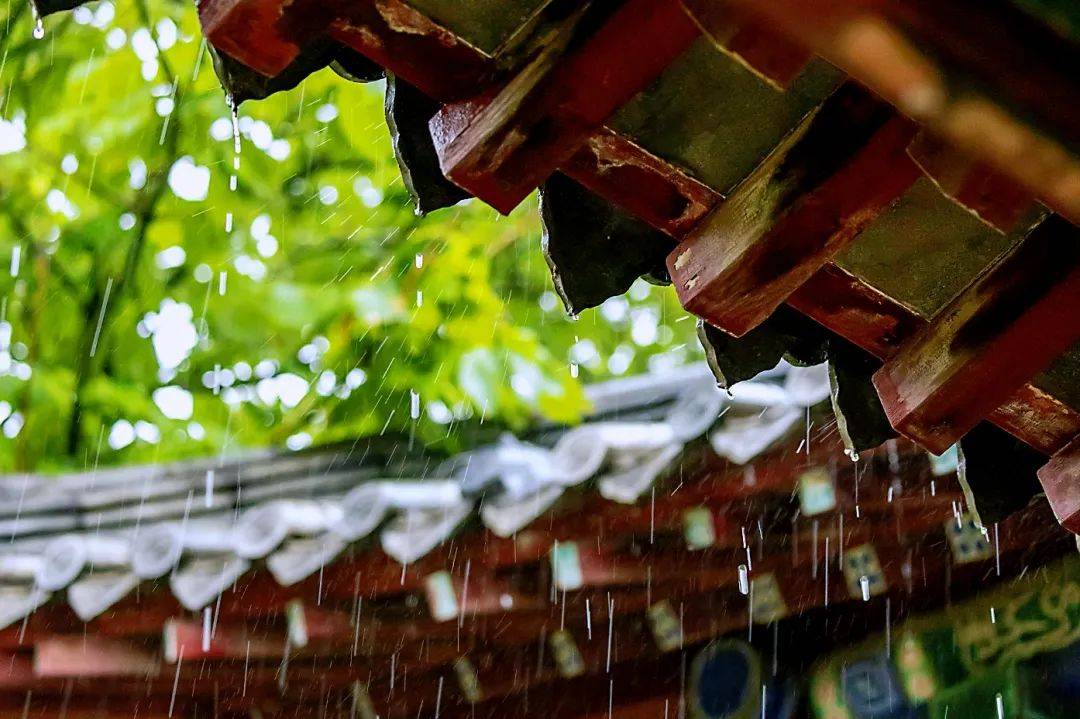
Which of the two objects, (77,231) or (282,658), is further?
(77,231)

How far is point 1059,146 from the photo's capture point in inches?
43.0

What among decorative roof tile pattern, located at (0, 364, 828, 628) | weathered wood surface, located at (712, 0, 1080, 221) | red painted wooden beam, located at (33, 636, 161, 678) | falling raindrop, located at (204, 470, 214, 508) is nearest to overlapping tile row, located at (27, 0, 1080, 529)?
weathered wood surface, located at (712, 0, 1080, 221)

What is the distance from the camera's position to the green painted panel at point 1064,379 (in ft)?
5.43

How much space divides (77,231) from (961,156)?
17.3ft

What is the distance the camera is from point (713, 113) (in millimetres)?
1469

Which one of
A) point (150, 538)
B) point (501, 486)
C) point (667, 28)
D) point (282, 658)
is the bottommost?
point (282, 658)

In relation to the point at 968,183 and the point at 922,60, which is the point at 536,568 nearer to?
the point at 968,183

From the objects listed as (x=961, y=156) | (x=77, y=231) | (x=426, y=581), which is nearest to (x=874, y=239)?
(x=961, y=156)

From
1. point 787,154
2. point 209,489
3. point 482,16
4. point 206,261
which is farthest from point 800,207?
point 206,261

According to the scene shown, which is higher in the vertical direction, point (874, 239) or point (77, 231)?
point (874, 239)

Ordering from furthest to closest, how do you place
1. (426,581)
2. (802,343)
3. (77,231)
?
1. (77,231)
2. (426,581)
3. (802,343)

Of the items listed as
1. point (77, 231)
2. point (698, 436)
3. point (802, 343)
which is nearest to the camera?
point (802, 343)

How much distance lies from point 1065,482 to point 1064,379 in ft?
0.48

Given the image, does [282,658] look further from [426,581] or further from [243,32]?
[243,32]
